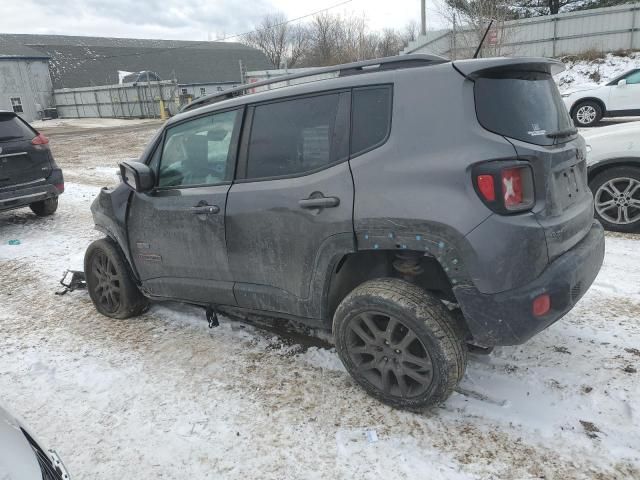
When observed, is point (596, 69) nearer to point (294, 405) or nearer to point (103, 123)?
point (294, 405)

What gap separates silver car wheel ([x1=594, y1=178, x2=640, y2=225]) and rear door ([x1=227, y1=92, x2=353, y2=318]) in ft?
12.9

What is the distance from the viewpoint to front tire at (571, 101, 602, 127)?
13.5 m

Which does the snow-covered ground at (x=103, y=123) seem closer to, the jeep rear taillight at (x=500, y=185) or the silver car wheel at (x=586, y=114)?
the silver car wheel at (x=586, y=114)

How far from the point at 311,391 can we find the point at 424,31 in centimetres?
2548

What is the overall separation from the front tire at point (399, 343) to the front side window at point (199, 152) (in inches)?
49.6

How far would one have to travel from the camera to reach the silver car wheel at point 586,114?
13578 mm

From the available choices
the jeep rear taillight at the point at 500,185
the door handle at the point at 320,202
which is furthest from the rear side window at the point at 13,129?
the jeep rear taillight at the point at 500,185

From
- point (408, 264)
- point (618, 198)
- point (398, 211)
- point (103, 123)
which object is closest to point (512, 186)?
point (398, 211)

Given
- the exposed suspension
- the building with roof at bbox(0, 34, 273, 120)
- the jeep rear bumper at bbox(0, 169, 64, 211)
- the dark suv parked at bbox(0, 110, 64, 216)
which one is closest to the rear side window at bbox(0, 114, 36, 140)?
the dark suv parked at bbox(0, 110, 64, 216)

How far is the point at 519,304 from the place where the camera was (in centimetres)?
221

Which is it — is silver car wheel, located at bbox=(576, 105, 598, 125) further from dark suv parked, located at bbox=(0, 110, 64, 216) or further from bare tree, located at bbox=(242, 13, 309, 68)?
bare tree, located at bbox=(242, 13, 309, 68)

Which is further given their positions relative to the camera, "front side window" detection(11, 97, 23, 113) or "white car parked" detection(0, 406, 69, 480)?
"front side window" detection(11, 97, 23, 113)

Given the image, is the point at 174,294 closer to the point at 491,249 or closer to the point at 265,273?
the point at 265,273

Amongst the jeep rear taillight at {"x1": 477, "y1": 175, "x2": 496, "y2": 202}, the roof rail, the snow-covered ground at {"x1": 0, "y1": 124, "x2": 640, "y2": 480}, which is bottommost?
the snow-covered ground at {"x1": 0, "y1": 124, "x2": 640, "y2": 480}
